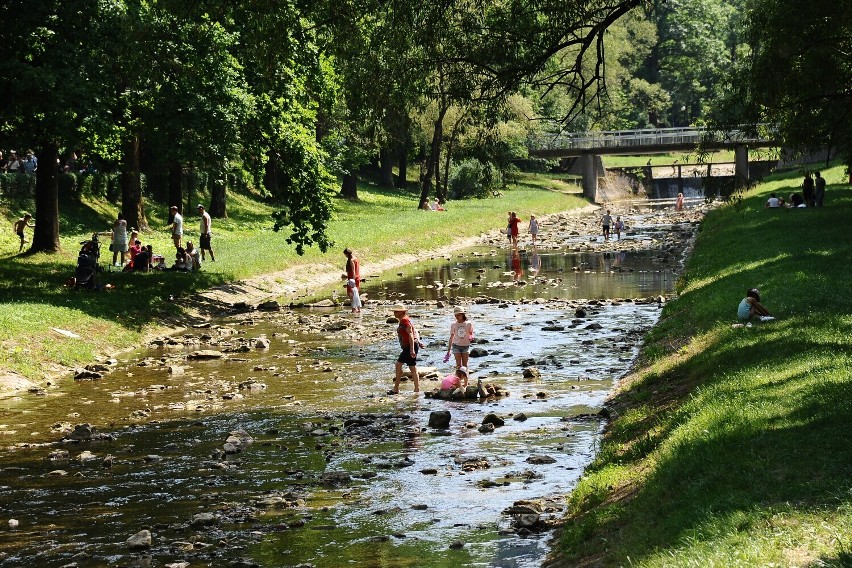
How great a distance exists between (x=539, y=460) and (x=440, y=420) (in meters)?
3.03

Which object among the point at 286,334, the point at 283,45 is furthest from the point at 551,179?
the point at 283,45

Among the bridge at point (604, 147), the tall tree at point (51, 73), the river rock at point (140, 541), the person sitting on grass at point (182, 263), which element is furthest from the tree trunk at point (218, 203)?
the bridge at point (604, 147)

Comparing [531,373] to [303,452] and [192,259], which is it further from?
[192,259]

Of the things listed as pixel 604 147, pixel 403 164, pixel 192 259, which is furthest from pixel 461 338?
pixel 604 147

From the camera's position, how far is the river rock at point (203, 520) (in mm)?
13750

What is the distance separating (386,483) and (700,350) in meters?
7.97

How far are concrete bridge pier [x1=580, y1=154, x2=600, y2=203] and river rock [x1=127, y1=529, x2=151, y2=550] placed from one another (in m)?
94.7

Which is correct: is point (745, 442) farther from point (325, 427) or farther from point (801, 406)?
point (325, 427)

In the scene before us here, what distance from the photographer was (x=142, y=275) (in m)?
36.8

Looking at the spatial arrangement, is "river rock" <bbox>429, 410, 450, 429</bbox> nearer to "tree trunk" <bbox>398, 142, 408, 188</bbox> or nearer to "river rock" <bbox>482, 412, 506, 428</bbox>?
"river rock" <bbox>482, 412, 506, 428</bbox>

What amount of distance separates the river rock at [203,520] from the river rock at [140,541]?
86 cm

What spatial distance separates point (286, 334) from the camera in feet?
101

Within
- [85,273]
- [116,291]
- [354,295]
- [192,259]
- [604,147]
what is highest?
[604,147]

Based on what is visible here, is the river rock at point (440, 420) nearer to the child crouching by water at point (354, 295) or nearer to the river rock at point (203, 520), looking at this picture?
the river rock at point (203, 520)
